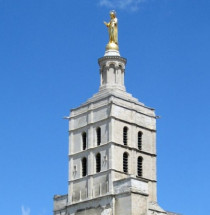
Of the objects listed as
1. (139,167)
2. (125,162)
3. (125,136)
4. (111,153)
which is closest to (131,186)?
(111,153)

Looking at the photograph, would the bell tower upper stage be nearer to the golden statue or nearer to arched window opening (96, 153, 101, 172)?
the golden statue

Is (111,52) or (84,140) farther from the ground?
(111,52)

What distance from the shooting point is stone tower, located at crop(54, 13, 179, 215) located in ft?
240

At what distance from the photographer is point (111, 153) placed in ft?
246

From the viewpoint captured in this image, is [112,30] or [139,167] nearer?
[139,167]

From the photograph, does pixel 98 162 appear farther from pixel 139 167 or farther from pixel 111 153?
pixel 139 167

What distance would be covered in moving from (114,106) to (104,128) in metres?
2.47

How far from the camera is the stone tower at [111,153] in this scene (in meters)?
73.2

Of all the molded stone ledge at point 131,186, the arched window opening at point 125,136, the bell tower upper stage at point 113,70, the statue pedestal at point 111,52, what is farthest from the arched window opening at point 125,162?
the statue pedestal at point 111,52

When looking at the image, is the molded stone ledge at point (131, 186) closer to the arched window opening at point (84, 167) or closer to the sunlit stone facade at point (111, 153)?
the sunlit stone facade at point (111, 153)

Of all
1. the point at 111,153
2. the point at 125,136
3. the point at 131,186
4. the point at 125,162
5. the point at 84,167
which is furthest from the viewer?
the point at 84,167

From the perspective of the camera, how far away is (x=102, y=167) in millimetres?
75750

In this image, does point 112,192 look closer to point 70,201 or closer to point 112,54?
point 70,201

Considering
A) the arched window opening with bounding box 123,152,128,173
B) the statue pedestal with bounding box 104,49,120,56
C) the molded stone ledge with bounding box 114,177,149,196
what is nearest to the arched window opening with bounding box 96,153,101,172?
the arched window opening with bounding box 123,152,128,173
